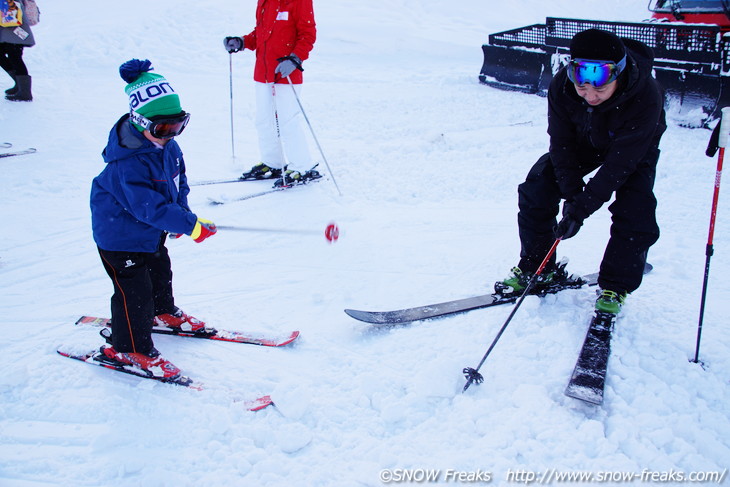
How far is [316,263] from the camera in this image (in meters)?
4.10

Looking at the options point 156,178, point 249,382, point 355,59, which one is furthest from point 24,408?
point 355,59

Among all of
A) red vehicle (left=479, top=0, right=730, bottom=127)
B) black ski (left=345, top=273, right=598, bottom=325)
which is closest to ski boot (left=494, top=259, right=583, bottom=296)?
black ski (left=345, top=273, right=598, bottom=325)

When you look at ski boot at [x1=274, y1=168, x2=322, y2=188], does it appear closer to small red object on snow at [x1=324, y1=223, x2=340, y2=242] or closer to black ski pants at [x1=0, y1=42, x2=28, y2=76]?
small red object on snow at [x1=324, y1=223, x2=340, y2=242]

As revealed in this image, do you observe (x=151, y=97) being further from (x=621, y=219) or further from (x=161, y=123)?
(x=621, y=219)

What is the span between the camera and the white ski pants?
5340 millimetres

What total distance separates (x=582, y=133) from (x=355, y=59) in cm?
936

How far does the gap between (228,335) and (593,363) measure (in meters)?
2.12

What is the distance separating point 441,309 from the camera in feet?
10.8

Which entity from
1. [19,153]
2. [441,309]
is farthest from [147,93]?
[19,153]

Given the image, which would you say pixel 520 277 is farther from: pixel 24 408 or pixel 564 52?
pixel 564 52

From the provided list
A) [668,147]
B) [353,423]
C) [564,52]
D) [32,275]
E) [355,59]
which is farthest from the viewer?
[355,59]

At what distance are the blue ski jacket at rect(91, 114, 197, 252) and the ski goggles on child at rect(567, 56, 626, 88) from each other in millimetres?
2186

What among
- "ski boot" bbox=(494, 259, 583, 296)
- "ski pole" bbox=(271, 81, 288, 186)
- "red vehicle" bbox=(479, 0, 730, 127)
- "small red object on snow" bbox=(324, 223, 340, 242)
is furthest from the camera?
"red vehicle" bbox=(479, 0, 730, 127)

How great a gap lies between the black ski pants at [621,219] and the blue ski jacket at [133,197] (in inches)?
84.6
